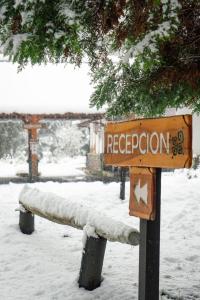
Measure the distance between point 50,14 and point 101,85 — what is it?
2.38 metres

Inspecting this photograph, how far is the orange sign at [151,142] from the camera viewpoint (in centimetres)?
277

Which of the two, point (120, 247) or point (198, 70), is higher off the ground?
point (198, 70)

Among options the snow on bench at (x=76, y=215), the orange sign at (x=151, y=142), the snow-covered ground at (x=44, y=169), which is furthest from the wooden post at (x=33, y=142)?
the orange sign at (x=151, y=142)

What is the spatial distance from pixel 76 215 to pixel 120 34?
257 cm

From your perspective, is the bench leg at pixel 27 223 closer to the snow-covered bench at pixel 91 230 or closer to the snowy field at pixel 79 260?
the snowy field at pixel 79 260

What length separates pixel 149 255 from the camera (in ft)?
10.3

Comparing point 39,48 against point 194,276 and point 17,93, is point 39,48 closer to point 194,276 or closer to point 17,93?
point 194,276

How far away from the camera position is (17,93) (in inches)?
826

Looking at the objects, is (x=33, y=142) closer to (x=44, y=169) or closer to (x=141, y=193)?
(x=44, y=169)

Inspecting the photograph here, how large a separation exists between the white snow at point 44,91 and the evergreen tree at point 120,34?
1469 cm

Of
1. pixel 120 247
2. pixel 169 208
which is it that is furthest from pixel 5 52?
pixel 169 208

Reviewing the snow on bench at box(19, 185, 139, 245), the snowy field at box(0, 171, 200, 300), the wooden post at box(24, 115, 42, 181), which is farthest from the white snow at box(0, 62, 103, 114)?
the snow on bench at box(19, 185, 139, 245)

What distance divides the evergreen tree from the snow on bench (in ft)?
5.37

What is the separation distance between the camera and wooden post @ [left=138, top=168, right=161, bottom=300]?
3.12 metres
